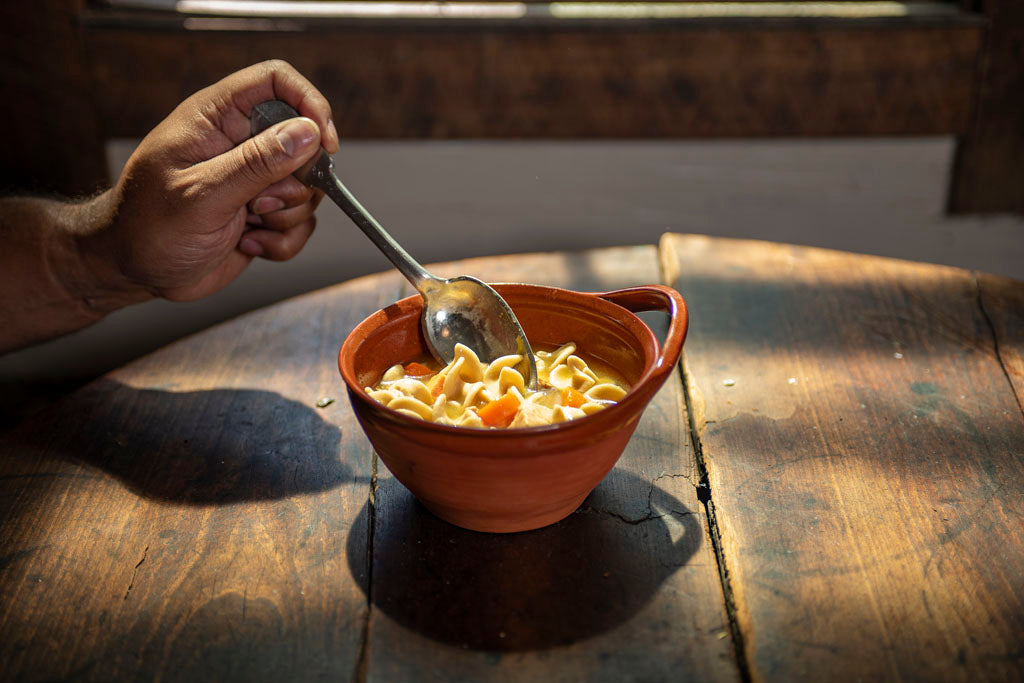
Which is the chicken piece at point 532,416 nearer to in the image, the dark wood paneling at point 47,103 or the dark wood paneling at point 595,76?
the dark wood paneling at point 595,76

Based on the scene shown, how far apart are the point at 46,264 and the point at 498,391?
83 centimetres

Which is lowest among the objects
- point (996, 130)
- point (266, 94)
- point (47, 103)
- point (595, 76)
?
point (996, 130)

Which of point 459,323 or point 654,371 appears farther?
point 459,323

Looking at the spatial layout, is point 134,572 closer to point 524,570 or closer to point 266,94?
point 524,570

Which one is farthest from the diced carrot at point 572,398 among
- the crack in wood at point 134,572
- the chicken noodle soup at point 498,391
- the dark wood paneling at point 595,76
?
the dark wood paneling at point 595,76

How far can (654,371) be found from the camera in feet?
2.93

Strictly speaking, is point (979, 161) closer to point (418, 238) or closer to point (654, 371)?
point (418, 238)

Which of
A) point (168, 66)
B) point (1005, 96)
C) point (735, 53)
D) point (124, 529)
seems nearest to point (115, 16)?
point (168, 66)

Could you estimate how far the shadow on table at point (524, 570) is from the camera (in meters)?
0.82

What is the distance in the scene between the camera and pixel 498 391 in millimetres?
1029

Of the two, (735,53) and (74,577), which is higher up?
(74,577)

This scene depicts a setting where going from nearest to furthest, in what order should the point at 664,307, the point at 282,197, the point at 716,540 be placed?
the point at 716,540 < the point at 664,307 < the point at 282,197

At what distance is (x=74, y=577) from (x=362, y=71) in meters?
1.80

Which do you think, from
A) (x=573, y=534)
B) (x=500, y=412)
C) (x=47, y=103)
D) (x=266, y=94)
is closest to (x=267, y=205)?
(x=266, y=94)
